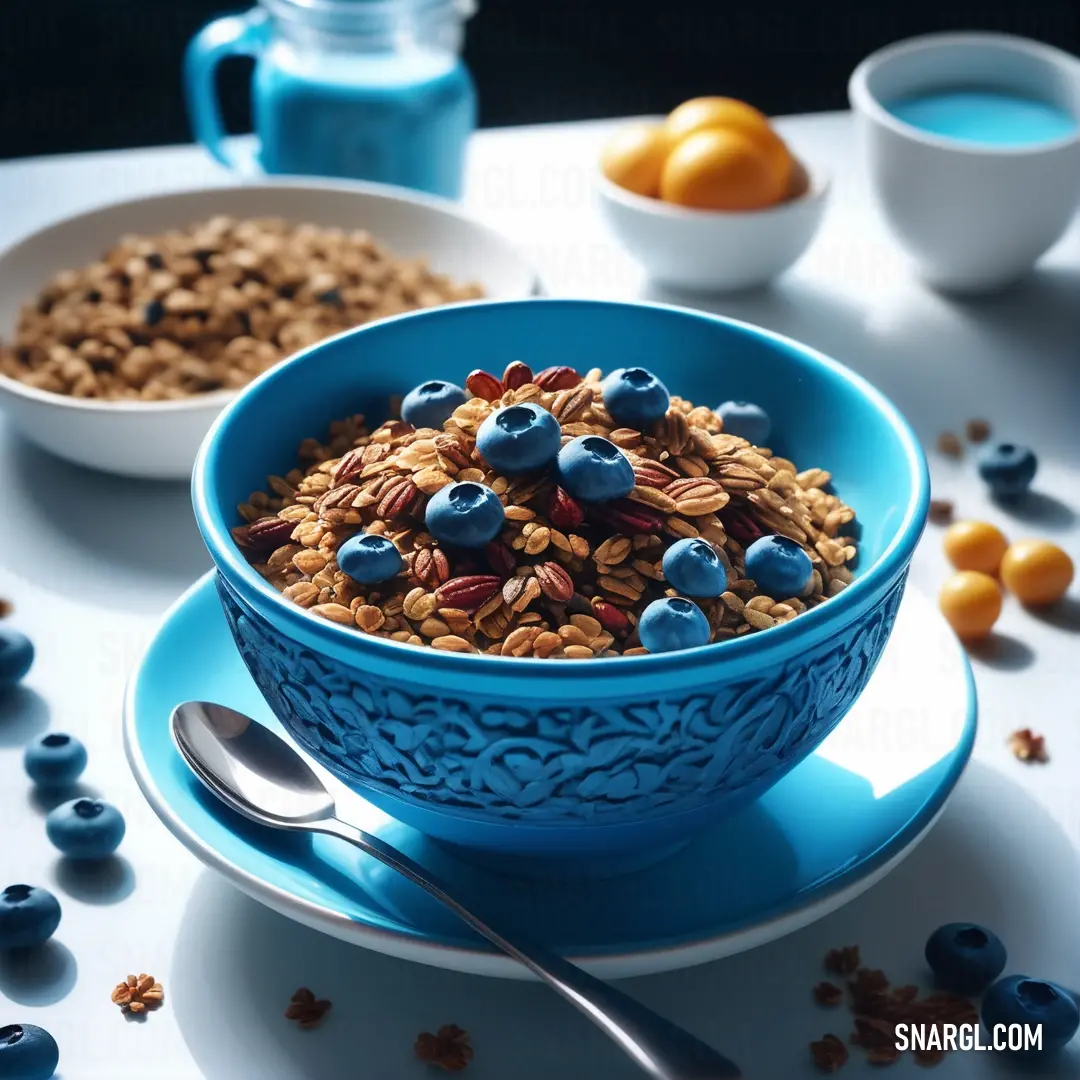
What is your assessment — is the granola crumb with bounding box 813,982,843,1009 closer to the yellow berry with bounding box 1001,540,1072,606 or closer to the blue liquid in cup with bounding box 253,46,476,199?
the yellow berry with bounding box 1001,540,1072,606

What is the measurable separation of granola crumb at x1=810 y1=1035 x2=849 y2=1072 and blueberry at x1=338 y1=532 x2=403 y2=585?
0.29 meters

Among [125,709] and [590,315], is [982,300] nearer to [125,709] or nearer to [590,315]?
[590,315]

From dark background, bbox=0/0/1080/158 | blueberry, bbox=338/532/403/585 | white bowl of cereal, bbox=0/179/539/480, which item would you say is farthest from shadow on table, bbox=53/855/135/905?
dark background, bbox=0/0/1080/158

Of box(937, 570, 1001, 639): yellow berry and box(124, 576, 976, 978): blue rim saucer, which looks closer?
box(124, 576, 976, 978): blue rim saucer

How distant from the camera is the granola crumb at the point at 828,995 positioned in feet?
2.31

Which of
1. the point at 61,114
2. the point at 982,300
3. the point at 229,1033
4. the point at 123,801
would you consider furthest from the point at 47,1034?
the point at 61,114

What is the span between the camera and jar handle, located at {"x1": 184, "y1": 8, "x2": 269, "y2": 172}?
4.76ft

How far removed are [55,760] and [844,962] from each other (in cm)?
43

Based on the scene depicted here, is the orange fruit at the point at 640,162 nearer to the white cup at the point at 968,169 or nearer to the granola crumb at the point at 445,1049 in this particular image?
the white cup at the point at 968,169

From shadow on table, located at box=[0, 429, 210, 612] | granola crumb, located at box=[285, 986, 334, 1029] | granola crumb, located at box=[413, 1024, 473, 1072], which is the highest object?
granola crumb, located at box=[413, 1024, 473, 1072]

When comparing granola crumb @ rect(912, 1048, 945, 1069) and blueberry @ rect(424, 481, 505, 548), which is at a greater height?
blueberry @ rect(424, 481, 505, 548)

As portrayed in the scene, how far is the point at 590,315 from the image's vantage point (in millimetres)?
880

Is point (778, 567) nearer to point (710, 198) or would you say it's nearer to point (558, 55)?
point (710, 198)

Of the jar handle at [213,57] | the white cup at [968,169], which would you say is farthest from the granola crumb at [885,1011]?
the jar handle at [213,57]
